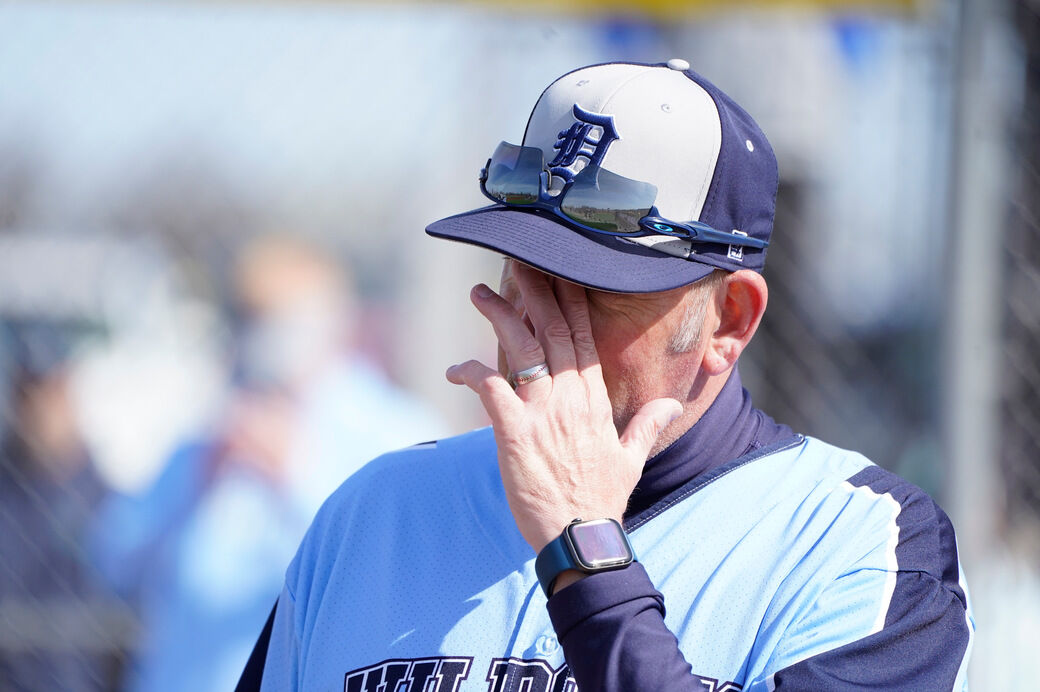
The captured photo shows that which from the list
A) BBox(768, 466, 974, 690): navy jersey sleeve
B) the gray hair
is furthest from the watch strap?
the gray hair

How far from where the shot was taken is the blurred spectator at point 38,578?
4105 millimetres

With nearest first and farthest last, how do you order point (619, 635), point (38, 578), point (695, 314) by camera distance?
point (619, 635)
point (695, 314)
point (38, 578)

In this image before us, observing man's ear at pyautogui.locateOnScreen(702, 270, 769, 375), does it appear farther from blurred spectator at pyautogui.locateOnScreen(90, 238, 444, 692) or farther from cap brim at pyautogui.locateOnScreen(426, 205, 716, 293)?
blurred spectator at pyautogui.locateOnScreen(90, 238, 444, 692)

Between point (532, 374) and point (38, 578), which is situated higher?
point (532, 374)

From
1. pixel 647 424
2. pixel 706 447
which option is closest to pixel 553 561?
pixel 647 424

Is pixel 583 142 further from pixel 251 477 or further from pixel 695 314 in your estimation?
pixel 251 477

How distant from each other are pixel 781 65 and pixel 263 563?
310 centimetres

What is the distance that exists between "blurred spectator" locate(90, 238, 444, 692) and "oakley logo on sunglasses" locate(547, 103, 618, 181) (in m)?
2.46

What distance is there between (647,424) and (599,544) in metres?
0.22

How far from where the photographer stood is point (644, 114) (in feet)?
5.05

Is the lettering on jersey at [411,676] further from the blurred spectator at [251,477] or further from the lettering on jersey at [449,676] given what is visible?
the blurred spectator at [251,477]

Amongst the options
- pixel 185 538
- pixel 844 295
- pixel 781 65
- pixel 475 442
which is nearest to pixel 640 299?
pixel 475 442

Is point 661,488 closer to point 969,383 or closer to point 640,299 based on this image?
point 640,299

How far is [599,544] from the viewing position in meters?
1.32
